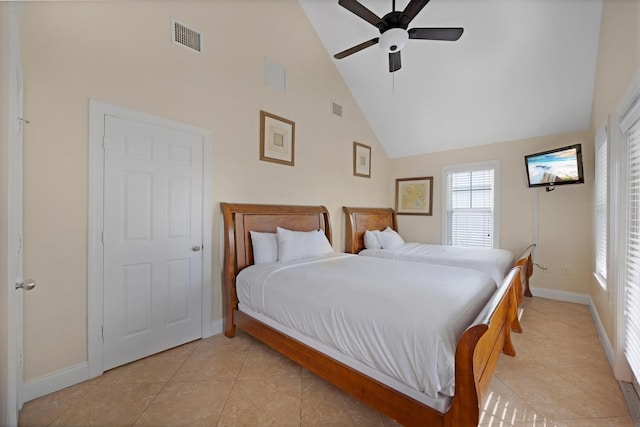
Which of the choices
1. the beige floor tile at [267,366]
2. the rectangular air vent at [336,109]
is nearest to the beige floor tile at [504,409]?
the beige floor tile at [267,366]

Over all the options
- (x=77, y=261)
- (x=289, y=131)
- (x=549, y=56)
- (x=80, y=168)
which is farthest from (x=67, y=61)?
(x=549, y=56)

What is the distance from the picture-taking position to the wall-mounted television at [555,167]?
141 inches

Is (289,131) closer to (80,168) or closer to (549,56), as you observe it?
(80,168)

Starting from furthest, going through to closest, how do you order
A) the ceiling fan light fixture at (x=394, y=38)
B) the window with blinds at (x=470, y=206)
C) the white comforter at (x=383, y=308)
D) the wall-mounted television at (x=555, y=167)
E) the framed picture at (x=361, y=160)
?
1. the framed picture at (x=361, y=160)
2. the window with blinds at (x=470, y=206)
3. the wall-mounted television at (x=555, y=167)
4. the ceiling fan light fixture at (x=394, y=38)
5. the white comforter at (x=383, y=308)

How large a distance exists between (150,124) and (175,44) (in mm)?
868

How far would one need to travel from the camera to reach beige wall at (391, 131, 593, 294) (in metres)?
3.85

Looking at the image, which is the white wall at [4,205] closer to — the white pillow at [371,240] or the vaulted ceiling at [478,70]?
the vaulted ceiling at [478,70]

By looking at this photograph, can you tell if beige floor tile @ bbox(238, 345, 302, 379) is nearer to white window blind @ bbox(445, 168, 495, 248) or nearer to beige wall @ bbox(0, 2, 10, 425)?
beige wall @ bbox(0, 2, 10, 425)

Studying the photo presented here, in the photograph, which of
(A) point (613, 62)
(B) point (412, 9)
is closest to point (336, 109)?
(B) point (412, 9)

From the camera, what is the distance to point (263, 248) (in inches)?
116

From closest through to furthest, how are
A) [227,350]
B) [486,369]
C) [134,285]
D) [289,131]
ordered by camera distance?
[486,369] → [134,285] → [227,350] → [289,131]

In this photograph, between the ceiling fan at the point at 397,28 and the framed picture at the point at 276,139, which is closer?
the ceiling fan at the point at 397,28

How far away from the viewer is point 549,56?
3.24 metres

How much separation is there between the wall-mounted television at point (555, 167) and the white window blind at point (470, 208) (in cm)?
64
